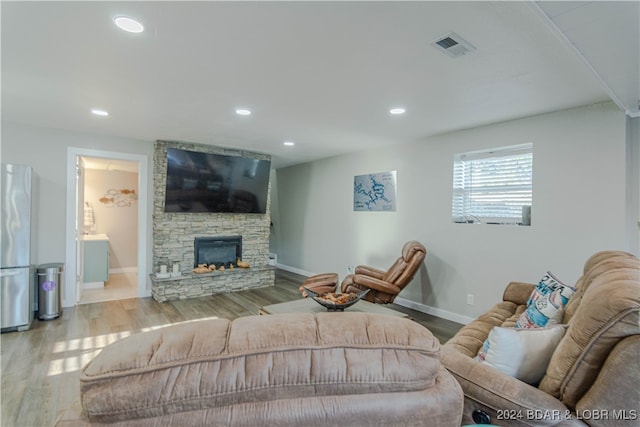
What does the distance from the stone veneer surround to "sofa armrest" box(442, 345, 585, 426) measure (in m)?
4.54

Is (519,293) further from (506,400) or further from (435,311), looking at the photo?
(506,400)

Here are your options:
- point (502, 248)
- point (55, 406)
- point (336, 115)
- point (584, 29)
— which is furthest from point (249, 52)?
point (502, 248)

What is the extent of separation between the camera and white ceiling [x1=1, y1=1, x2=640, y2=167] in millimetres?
1688

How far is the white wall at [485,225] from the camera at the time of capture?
9.77 ft

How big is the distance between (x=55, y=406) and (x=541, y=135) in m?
4.72

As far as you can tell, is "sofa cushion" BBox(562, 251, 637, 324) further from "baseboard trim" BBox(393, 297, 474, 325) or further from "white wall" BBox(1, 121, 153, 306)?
"white wall" BBox(1, 121, 153, 306)

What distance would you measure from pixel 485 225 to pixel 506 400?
9.82 feet

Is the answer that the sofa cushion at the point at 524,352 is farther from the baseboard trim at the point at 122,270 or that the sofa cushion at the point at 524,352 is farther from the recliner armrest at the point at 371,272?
the baseboard trim at the point at 122,270

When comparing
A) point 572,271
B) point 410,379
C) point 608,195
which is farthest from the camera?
point 572,271

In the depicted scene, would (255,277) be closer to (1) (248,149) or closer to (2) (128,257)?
(1) (248,149)

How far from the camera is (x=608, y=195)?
293 centimetres

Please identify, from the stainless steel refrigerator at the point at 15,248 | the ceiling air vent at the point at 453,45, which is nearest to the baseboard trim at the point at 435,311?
the ceiling air vent at the point at 453,45

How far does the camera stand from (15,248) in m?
3.56

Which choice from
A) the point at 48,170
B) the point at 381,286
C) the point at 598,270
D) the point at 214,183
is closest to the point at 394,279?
the point at 381,286
